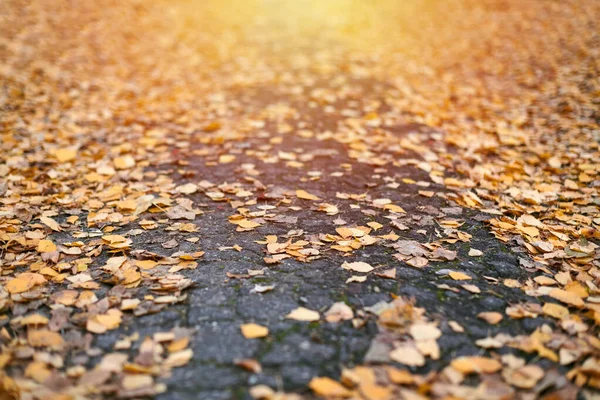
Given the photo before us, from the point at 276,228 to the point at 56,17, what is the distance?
7357 millimetres

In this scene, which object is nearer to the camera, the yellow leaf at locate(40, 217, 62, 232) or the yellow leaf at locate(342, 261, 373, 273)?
the yellow leaf at locate(342, 261, 373, 273)

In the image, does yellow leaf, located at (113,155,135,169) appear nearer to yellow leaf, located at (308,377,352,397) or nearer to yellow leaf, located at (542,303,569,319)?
yellow leaf, located at (308,377,352,397)

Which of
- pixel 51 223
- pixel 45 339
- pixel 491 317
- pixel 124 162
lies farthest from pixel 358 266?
pixel 124 162

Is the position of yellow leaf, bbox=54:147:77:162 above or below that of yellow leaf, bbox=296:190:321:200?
above

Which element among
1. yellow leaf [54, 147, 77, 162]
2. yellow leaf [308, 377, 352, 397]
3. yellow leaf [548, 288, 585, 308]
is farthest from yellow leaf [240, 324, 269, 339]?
yellow leaf [54, 147, 77, 162]

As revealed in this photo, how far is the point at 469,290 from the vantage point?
227 cm

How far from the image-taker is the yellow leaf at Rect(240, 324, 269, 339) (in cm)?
197

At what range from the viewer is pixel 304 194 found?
3297 mm

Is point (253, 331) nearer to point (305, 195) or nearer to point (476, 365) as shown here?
point (476, 365)

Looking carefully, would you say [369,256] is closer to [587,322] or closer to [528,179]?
[587,322]

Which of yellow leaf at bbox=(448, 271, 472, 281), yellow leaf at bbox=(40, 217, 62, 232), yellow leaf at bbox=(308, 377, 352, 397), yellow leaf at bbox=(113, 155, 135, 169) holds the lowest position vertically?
yellow leaf at bbox=(308, 377, 352, 397)

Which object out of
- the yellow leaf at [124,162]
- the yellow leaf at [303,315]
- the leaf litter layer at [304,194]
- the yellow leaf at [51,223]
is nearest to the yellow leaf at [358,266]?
the leaf litter layer at [304,194]

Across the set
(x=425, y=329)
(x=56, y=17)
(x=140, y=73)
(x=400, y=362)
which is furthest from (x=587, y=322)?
(x=56, y=17)

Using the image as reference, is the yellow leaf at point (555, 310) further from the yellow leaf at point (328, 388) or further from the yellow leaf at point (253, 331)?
the yellow leaf at point (253, 331)
